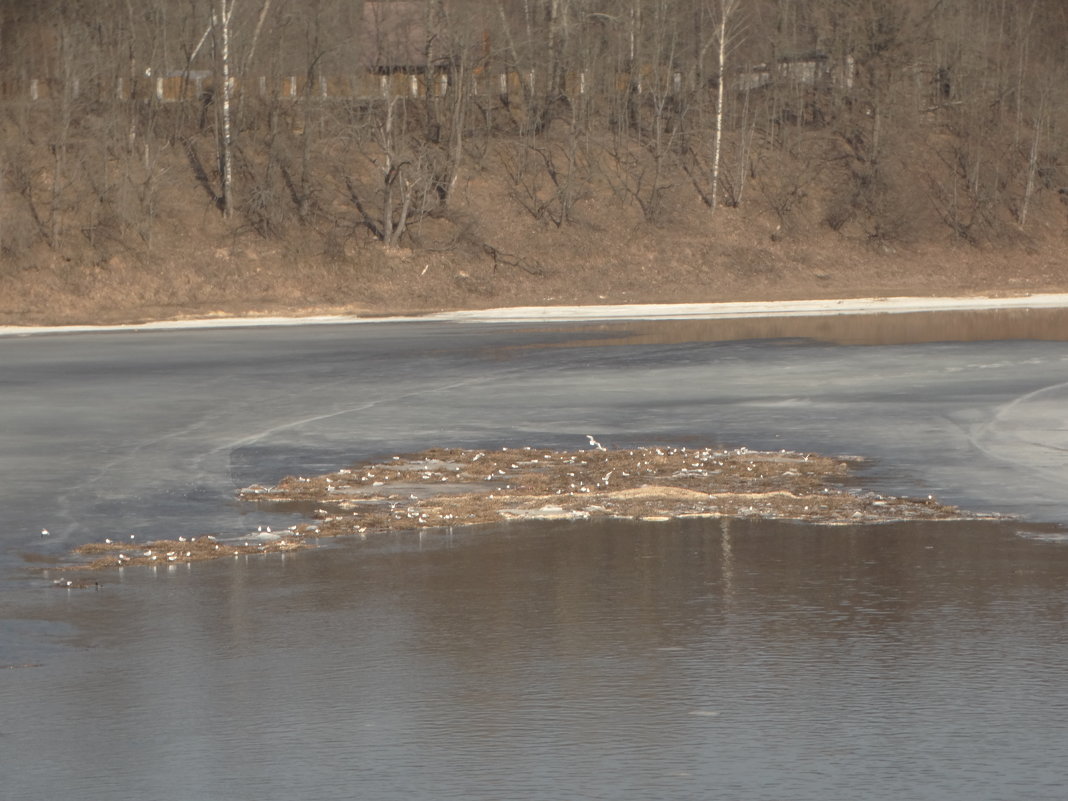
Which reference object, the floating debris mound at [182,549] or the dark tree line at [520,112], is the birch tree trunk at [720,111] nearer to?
the dark tree line at [520,112]

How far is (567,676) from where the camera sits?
782 cm

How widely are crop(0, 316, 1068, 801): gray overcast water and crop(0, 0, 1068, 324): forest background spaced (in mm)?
28320

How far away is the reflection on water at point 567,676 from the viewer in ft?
20.8

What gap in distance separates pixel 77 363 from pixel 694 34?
137ft

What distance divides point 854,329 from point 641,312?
8.68m

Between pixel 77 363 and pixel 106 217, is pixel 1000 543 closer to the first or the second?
pixel 77 363

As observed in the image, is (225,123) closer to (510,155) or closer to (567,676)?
(510,155)

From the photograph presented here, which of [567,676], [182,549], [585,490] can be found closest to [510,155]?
[585,490]

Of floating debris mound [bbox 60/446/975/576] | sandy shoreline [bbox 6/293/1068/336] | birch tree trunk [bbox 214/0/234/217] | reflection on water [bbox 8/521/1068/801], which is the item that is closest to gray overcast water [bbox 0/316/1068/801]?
reflection on water [bbox 8/521/1068/801]

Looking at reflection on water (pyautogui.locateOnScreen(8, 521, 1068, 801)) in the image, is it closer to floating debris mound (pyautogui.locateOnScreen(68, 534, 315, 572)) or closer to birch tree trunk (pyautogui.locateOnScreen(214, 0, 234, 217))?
floating debris mound (pyautogui.locateOnScreen(68, 534, 315, 572))

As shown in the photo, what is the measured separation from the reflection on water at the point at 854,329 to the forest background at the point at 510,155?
9.02 m

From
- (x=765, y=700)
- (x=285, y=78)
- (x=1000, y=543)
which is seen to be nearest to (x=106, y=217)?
(x=285, y=78)

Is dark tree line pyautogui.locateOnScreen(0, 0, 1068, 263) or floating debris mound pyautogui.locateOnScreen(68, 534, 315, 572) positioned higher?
dark tree line pyautogui.locateOnScreen(0, 0, 1068, 263)

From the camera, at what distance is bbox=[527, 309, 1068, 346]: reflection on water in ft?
105
